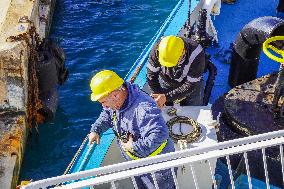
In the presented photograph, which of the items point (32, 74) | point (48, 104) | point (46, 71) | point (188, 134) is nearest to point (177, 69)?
point (188, 134)

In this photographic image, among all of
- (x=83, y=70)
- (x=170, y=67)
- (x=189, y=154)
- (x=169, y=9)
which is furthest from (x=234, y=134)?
(x=169, y=9)

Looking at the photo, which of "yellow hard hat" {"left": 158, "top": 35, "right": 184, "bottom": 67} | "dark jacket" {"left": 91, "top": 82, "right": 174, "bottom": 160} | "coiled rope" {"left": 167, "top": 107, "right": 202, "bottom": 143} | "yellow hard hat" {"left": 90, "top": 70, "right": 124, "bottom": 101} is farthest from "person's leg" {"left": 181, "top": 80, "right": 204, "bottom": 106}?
"yellow hard hat" {"left": 90, "top": 70, "right": 124, "bottom": 101}

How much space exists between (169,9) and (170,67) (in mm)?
8445

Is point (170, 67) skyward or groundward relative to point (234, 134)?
skyward

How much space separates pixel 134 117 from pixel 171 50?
1.64 meters

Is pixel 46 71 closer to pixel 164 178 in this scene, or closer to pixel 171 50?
pixel 171 50

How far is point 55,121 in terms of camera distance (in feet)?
36.2

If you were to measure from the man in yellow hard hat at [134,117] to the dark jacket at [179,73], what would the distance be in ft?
5.66

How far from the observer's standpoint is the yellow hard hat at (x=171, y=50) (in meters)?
6.20

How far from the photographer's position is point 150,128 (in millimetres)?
4727

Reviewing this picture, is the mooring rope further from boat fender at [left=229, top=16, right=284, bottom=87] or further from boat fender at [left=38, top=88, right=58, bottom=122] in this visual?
boat fender at [left=38, top=88, right=58, bottom=122]

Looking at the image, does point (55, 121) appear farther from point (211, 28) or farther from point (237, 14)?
point (237, 14)

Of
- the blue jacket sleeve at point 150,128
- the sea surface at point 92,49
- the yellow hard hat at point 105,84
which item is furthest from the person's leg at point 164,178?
the sea surface at point 92,49

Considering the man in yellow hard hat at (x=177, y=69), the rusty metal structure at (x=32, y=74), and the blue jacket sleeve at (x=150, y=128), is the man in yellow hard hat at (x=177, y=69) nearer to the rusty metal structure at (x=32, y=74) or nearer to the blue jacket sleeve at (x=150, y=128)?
the blue jacket sleeve at (x=150, y=128)
